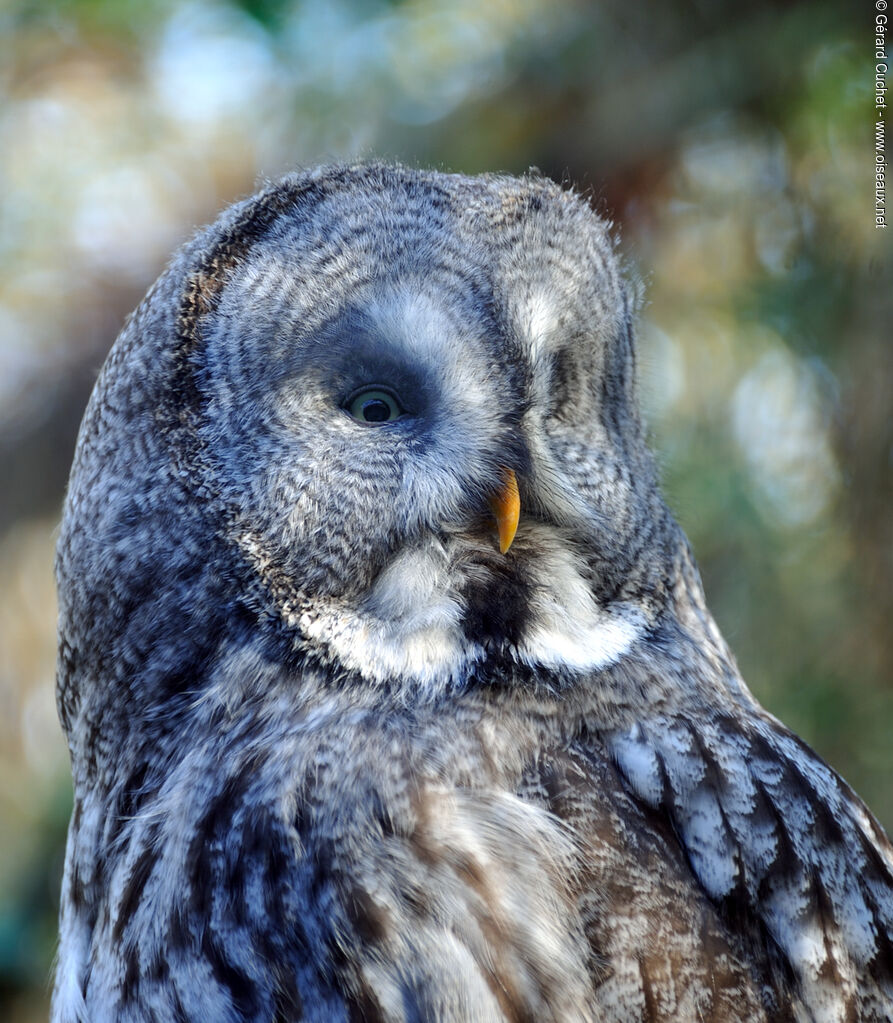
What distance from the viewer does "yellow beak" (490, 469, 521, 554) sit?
3.85ft

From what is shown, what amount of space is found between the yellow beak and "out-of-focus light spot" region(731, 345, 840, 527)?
1.24 meters

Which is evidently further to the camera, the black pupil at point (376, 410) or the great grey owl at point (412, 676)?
the black pupil at point (376, 410)

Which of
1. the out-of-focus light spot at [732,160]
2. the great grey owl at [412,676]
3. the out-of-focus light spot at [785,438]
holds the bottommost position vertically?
the great grey owl at [412,676]

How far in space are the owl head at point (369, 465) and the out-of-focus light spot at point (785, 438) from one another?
1.01m

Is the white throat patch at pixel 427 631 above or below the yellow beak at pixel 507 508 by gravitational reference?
below

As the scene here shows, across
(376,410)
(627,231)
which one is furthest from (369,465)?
(627,231)

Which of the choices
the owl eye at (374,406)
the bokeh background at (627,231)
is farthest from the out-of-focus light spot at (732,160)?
the owl eye at (374,406)

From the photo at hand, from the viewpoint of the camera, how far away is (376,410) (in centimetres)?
124

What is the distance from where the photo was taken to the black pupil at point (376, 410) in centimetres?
123

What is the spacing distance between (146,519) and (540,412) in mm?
489

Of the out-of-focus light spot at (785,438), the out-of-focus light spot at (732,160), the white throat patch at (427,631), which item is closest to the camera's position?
the white throat patch at (427,631)

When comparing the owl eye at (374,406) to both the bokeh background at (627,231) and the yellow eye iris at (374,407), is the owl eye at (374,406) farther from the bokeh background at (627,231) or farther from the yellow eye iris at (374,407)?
the bokeh background at (627,231)

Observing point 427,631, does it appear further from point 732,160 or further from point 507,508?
point 732,160

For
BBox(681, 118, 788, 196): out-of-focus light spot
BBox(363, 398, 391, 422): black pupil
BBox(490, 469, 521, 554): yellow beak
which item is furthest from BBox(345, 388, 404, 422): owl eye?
BBox(681, 118, 788, 196): out-of-focus light spot
